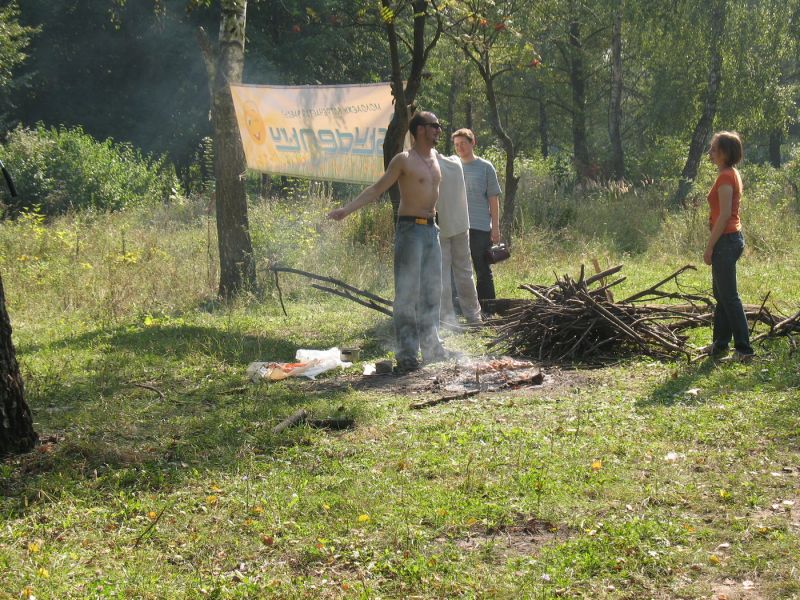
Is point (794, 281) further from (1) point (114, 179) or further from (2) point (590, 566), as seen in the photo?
(1) point (114, 179)

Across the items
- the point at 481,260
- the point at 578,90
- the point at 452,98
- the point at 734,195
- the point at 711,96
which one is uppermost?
the point at 578,90

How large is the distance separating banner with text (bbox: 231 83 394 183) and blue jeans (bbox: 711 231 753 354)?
501 centimetres

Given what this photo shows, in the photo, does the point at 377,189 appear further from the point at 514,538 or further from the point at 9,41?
the point at 9,41

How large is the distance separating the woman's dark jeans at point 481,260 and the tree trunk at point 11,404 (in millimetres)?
5700

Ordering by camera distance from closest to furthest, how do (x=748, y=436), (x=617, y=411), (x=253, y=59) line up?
(x=748, y=436)
(x=617, y=411)
(x=253, y=59)

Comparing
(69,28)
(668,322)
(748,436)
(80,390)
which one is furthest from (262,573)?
(69,28)

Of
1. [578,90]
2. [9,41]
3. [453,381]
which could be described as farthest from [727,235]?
[578,90]

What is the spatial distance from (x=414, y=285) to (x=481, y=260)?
255 centimetres

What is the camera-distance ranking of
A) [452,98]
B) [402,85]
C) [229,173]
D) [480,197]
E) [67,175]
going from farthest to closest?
[452,98] → [67,175] → [229,173] → [480,197] → [402,85]

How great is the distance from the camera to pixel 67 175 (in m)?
20.9

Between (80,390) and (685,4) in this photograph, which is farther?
(685,4)

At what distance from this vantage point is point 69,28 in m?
33.5

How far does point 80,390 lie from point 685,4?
18.6m

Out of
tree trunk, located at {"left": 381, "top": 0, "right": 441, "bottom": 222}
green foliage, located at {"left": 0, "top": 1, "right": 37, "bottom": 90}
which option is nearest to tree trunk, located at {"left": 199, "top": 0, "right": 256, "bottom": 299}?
tree trunk, located at {"left": 381, "top": 0, "right": 441, "bottom": 222}
